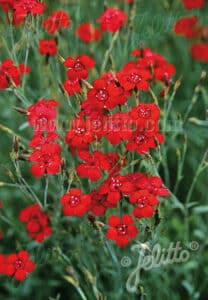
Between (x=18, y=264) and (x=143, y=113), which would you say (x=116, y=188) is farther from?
(x=18, y=264)

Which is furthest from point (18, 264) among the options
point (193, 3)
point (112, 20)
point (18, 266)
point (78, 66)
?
point (193, 3)

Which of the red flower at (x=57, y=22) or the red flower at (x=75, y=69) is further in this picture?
the red flower at (x=57, y=22)

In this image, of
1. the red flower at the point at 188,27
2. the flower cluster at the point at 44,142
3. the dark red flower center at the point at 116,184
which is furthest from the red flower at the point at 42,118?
the red flower at the point at 188,27

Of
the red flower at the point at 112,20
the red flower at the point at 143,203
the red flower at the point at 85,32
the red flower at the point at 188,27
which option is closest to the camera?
the red flower at the point at 143,203

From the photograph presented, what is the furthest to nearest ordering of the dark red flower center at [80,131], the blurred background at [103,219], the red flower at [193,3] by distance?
the red flower at [193,3] → the blurred background at [103,219] → the dark red flower center at [80,131]

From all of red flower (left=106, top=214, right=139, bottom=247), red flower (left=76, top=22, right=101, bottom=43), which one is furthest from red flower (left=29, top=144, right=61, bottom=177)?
red flower (left=76, top=22, right=101, bottom=43)

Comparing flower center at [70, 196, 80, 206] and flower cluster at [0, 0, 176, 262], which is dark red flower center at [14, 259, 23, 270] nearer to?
flower cluster at [0, 0, 176, 262]

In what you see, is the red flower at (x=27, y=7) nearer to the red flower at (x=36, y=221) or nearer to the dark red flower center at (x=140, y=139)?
the dark red flower center at (x=140, y=139)
